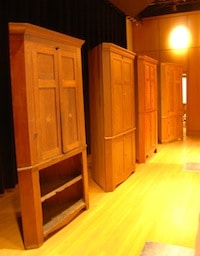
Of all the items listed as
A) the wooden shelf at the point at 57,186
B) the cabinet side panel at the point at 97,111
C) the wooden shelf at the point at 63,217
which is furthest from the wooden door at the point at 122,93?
the wooden shelf at the point at 63,217

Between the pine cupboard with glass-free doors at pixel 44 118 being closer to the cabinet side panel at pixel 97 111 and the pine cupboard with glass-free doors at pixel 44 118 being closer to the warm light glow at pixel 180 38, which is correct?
the cabinet side panel at pixel 97 111

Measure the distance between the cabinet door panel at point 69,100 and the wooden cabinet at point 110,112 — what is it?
811mm

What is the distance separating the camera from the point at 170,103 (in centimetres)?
780

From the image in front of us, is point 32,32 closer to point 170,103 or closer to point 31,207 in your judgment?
point 31,207

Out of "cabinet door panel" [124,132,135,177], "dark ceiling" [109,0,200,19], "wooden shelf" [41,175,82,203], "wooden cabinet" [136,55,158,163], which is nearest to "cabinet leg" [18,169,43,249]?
"wooden shelf" [41,175,82,203]

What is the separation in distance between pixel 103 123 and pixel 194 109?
17.0 feet

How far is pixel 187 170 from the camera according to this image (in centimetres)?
529

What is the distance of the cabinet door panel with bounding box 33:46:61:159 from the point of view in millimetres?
2809

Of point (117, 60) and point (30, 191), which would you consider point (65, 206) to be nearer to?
point (30, 191)

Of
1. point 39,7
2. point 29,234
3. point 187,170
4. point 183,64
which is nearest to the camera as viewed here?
point 29,234

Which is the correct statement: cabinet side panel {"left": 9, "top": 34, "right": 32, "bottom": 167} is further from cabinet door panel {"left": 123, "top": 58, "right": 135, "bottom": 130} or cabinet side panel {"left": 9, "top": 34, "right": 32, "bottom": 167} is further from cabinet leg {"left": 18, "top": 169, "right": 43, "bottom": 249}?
cabinet door panel {"left": 123, "top": 58, "right": 135, "bottom": 130}

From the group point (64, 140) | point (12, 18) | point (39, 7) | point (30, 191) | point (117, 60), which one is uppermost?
point (39, 7)

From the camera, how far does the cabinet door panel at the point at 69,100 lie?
124 inches

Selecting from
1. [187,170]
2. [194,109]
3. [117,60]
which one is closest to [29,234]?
[117,60]
